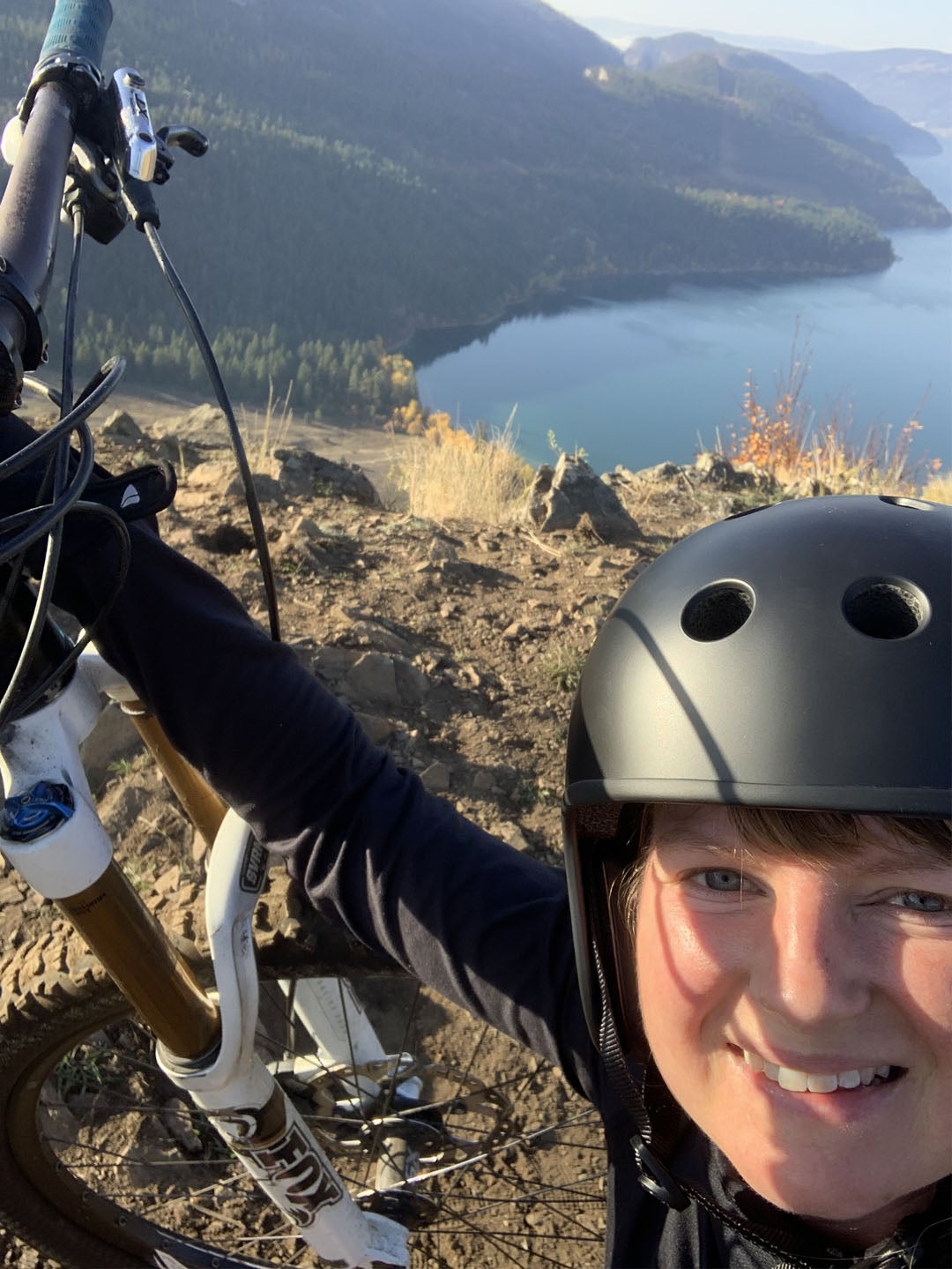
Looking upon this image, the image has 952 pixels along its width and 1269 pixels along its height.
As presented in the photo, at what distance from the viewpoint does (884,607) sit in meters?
1.08

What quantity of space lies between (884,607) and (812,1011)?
1.55ft

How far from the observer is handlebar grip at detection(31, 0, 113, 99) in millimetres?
1138

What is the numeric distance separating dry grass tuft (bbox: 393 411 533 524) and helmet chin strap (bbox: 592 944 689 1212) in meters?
4.34

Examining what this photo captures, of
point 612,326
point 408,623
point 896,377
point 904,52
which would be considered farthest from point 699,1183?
point 904,52

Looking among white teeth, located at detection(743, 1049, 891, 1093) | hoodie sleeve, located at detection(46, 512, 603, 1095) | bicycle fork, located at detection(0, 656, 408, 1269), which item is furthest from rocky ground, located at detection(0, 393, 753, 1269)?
white teeth, located at detection(743, 1049, 891, 1093)

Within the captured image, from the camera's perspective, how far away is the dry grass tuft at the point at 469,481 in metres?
5.73

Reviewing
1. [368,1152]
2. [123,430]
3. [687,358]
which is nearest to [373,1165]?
[368,1152]

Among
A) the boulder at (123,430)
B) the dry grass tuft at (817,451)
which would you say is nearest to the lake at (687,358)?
the dry grass tuft at (817,451)

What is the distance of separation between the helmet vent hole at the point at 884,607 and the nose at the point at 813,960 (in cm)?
31

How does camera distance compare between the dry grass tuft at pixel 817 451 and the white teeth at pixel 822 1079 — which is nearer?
the white teeth at pixel 822 1079

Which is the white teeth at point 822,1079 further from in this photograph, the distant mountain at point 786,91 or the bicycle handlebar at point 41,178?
the distant mountain at point 786,91

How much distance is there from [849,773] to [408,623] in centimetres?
282

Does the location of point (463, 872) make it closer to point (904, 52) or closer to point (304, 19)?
point (304, 19)

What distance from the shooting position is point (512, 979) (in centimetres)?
133
